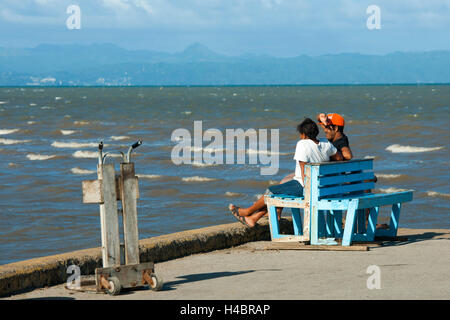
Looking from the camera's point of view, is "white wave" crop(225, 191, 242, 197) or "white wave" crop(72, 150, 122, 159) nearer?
"white wave" crop(225, 191, 242, 197)

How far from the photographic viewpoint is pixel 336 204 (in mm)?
7711

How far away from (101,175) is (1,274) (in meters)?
1.21

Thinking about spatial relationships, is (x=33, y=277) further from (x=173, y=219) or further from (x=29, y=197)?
(x=29, y=197)

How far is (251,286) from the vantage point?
6.11 meters

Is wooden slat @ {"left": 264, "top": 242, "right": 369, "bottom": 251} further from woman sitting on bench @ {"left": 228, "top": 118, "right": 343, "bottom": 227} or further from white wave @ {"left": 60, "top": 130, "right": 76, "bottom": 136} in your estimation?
white wave @ {"left": 60, "top": 130, "right": 76, "bottom": 136}

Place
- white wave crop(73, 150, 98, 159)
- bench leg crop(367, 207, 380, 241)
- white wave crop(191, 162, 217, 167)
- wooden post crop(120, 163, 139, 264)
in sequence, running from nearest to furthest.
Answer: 1. wooden post crop(120, 163, 139, 264)
2. bench leg crop(367, 207, 380, 241)
3. white wave crop(191, 162, 217, 167)
4. white wave crop(73, 150, 98, 159)

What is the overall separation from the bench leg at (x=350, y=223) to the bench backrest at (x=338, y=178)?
0.30m

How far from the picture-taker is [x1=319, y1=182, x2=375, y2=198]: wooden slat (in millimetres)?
7809

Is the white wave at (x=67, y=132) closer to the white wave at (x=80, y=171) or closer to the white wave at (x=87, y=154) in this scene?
the white wave at (x=87, y=154)

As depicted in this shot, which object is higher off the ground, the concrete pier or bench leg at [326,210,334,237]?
bench leg at [326,210,334,237]

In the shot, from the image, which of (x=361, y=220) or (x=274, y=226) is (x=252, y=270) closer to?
(x=274, y=226)

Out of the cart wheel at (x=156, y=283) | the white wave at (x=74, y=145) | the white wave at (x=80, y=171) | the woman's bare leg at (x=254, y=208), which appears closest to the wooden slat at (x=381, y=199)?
the woman's bare leg at (x=254, y=208)

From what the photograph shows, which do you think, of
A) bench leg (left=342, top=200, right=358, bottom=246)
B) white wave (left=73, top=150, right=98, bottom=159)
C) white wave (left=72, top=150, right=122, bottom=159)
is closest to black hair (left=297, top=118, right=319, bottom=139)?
bench leg (left=342, top=200, right=358, bottom=246)
